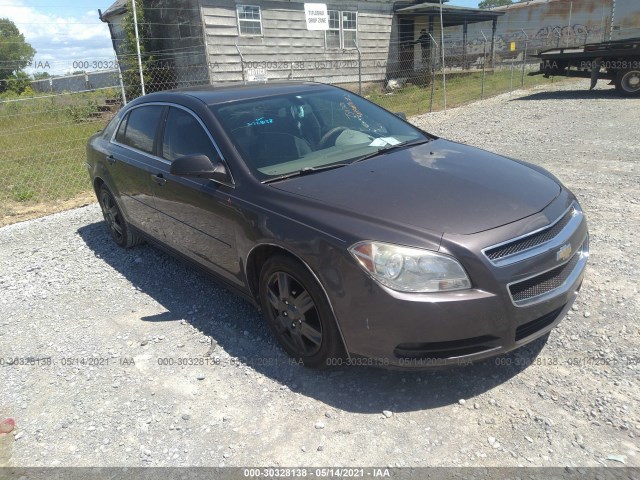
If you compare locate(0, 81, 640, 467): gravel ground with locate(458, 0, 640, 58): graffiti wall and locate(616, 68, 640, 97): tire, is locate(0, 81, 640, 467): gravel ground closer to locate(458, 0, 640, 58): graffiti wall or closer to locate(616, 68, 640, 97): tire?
locate(616, 68, 640, 97): tire

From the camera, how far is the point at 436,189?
2.99 meters

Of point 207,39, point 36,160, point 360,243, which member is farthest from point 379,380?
point 207,39

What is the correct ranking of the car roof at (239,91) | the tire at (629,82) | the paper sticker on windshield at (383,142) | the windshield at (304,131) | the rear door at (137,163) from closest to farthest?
the windshield at (304,131) → the paper sticker on windshield at (383,142) → the car roof at (239,91) → the rear door at (137,163) → the tire at (629,82)

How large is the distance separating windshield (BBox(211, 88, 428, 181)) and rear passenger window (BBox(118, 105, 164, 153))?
2.97ft

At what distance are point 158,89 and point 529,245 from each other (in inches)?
602

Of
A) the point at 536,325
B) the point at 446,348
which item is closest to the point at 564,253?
the point at 536,325

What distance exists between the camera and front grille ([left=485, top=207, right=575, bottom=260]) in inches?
100

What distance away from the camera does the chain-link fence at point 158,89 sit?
8.82 m

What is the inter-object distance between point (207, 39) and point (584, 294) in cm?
1357

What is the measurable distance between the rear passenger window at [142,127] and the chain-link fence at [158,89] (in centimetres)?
343

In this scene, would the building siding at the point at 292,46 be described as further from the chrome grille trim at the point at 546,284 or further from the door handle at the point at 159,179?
the chrome grille trim at the point at 546,284

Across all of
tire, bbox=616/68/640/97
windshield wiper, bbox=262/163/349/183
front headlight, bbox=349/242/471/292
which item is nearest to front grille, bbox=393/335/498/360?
front headlight, bbox=349/242/471/292

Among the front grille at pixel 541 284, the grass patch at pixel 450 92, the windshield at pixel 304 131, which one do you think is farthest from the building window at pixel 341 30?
the front grille at pixel 541 284

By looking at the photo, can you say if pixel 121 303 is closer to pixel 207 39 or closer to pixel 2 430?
pixel 2 430
